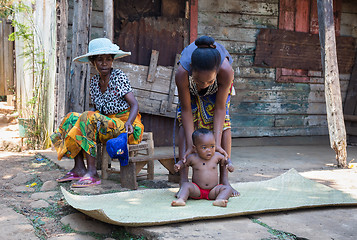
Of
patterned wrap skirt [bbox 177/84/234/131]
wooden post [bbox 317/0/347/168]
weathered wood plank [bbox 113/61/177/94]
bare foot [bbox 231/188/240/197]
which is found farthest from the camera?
weathered wood plank [bbox 113/61/177/94]

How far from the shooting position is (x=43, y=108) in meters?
5.88

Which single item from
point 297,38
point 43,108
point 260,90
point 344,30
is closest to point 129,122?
point 43,108

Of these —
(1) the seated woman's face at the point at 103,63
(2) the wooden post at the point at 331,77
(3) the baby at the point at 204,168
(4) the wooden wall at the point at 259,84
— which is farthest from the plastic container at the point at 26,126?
(2) the wooden post at the point at 331,77

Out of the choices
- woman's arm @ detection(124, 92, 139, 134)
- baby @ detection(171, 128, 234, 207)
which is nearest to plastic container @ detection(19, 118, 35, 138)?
woman's arm @ detection(124, 92, 139, 134)

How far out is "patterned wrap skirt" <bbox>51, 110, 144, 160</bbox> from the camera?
3.63 metres

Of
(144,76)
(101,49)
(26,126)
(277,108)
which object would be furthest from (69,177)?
(277,108)

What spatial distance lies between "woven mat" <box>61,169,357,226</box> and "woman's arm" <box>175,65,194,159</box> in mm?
446

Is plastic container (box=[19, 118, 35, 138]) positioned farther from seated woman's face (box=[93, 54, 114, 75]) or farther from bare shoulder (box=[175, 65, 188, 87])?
bare shoulder (box=[175, 65, 188, 87])

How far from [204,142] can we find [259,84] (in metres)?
4.40

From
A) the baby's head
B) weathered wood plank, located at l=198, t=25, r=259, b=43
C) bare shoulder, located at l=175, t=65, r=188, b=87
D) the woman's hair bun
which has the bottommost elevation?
the baby's head

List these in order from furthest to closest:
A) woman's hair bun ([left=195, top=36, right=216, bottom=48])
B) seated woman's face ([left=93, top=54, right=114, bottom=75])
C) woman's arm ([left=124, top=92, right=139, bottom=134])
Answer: seated woman's face ([left=93, top=54, right=114, bottom=75]) → woman's arm ([left=124, top=92, right=139, bottom=134]) → woman's hair bun ([left=195, top=36, right=216, bottom=48])

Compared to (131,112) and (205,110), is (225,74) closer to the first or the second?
(205,110)

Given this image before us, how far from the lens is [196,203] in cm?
298

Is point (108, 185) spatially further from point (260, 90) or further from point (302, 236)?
point (260, 90)
